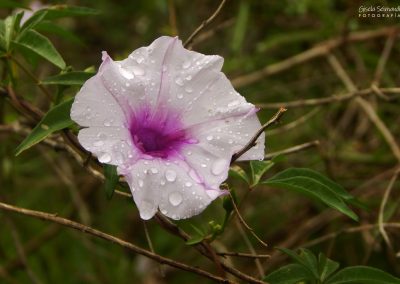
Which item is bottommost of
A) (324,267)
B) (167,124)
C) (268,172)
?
(268,172)

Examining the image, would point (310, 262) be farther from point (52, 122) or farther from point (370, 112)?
point (370, 112)

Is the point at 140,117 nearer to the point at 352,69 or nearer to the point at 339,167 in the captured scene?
the point at 339,167

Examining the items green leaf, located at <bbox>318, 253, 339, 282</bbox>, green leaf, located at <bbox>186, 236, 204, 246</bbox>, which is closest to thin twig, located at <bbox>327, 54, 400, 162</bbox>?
green leaf, located at <bbox>318, 253, 339, 282</bbox>

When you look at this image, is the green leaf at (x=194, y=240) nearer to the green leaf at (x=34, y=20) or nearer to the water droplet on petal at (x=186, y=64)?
the water droplet on petal at (x=186, y=64)

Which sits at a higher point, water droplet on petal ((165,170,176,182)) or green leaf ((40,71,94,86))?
green leaf ((40,71,94,86))

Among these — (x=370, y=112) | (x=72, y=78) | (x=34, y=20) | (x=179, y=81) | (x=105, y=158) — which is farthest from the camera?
(x=370, y=112)

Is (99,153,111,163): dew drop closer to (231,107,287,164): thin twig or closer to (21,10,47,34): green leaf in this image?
(231,107,287,164): thin twig

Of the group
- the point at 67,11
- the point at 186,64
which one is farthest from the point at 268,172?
the point at 186,64
